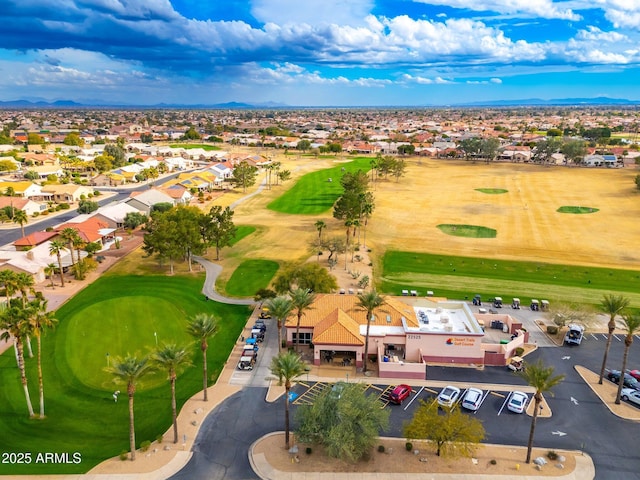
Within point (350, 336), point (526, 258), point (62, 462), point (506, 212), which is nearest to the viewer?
point (62, 462)

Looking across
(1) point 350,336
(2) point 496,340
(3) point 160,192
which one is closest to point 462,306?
(2) point 496,340

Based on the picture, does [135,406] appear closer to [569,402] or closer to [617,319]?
[569,402]

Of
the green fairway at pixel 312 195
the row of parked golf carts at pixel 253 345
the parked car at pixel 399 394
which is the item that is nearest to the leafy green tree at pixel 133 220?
the green fairway at pixel 312 195

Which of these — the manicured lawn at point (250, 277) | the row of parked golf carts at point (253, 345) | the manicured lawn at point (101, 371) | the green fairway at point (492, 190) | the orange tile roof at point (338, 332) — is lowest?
the manicured lawn at point (101, 371)

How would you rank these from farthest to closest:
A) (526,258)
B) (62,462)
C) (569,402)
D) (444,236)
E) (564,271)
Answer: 1. (444,236)
2. (526,258)
3. (564,271)
4. (569,402)
5. (62,462)

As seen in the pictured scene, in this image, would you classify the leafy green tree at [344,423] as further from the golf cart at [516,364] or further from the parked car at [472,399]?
the golf cart at [516,364]

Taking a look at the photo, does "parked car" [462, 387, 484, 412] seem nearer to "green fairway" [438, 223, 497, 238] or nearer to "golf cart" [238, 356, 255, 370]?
"golf cart" [238, 356, 255, 370]

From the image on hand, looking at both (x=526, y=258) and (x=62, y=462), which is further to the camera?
(x=526, y=258)
